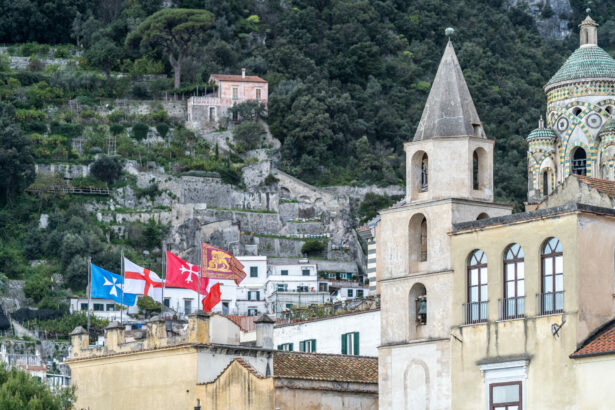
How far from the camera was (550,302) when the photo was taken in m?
46.2

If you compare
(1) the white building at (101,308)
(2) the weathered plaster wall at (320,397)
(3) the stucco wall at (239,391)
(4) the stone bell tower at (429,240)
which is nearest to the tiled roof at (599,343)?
(4) the stone bell tower at (429,240)

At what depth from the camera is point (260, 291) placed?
424ft

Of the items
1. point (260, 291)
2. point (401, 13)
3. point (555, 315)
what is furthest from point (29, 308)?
point (555, 315)

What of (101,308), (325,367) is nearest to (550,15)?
(101,308)

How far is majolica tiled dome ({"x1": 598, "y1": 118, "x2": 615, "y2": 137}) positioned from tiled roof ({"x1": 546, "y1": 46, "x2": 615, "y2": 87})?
2.43 meters

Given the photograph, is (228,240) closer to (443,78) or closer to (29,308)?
(29,308)

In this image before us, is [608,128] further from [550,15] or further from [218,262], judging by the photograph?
[550,15]

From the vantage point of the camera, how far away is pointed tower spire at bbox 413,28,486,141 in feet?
165

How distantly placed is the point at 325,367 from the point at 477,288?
340 inches

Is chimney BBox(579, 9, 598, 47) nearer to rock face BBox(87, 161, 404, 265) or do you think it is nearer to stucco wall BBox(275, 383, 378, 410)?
stucco wall BBox(275, 383, 378, 410)

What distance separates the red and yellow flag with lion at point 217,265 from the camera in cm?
6625

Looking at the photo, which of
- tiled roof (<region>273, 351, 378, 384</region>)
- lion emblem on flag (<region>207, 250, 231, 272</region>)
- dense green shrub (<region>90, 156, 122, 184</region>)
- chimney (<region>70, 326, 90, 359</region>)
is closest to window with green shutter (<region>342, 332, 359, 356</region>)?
lion emblem on flag (<region>207, 250, 231, 272</region>)

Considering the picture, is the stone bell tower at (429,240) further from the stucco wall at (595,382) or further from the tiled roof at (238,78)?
the tiled roof at (238,78)

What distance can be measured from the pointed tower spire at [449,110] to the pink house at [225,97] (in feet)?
344
